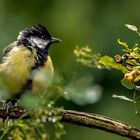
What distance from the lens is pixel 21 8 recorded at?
9.47 m

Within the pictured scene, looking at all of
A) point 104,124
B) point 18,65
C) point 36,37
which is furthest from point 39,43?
point 104,124

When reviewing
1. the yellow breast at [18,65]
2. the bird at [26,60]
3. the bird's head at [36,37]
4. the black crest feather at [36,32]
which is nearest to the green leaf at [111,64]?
the bird at [26,60]

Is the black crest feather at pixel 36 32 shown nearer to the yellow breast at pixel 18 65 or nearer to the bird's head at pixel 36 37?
the bird's head at pixel 36 37

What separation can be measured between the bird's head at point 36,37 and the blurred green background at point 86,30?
183 cm

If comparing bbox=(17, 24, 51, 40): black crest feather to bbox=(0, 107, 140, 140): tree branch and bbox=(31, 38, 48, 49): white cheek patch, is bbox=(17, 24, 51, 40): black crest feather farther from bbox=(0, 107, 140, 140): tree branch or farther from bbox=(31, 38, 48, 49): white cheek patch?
bbox=(0, 107, 140, 140): tree branch

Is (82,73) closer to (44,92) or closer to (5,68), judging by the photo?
(44,92)

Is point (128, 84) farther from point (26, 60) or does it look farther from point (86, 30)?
point (86, 30)

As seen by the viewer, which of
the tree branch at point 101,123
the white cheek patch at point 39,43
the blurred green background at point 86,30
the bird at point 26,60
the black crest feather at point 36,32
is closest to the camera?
the tree branch at point 101,123

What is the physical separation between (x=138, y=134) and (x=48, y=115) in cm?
75

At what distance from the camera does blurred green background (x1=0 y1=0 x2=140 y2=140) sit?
25.1 feet

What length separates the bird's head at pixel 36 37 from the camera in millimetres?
4922

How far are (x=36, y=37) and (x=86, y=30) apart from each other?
403cm

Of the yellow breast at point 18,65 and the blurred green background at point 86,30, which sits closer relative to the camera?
the yellow breast at point 18,65

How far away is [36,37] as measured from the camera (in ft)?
16.6
